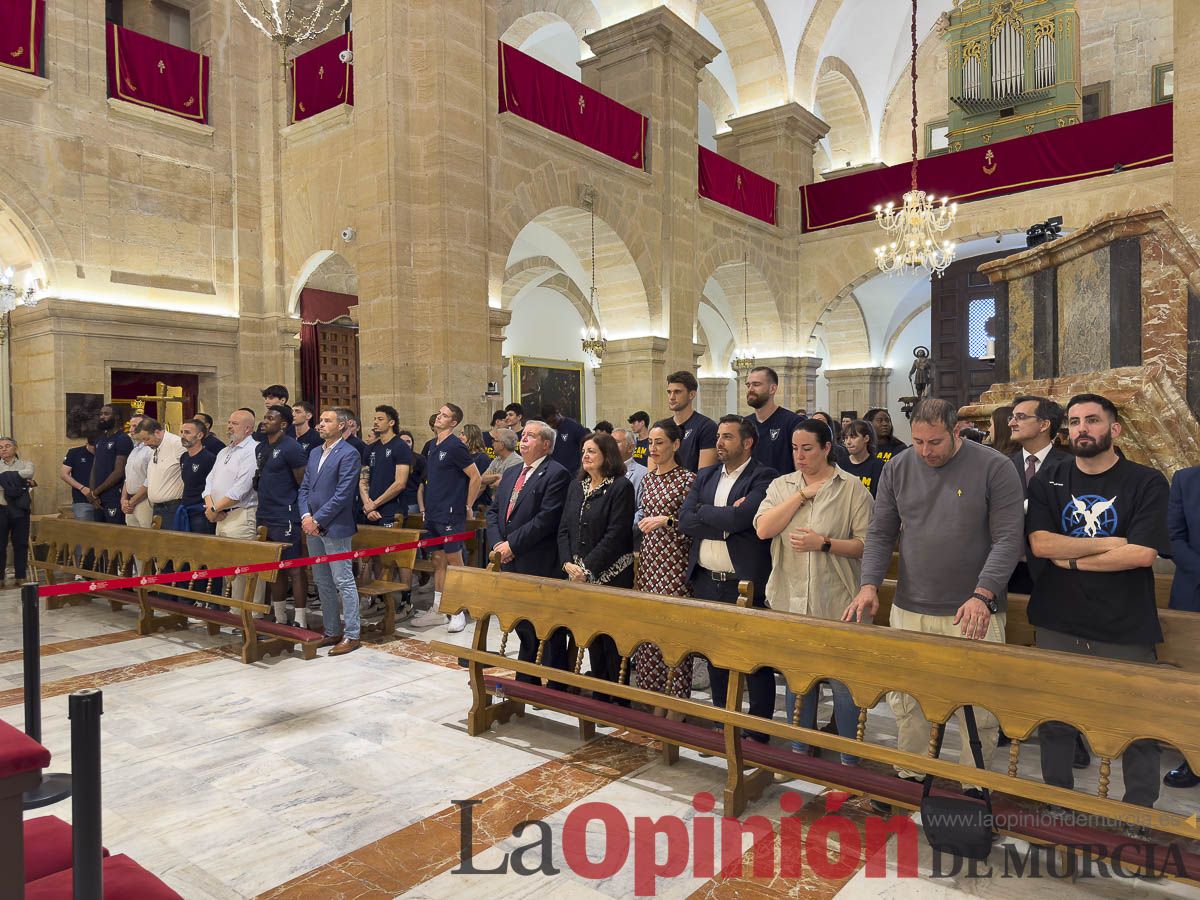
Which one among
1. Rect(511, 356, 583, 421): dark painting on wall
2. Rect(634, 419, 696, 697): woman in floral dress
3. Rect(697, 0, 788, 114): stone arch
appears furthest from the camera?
Rect(511, 356, 583, 421): dark painting on wall

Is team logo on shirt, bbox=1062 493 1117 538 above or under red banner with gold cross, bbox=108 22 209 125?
under

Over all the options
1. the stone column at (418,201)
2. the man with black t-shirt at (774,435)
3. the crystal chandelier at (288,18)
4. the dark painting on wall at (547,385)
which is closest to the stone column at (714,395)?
the dark painting on wall at (547,385)

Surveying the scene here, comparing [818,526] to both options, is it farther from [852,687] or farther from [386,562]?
[386,562]

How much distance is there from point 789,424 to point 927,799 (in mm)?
2397

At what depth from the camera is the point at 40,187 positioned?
28.7 ft

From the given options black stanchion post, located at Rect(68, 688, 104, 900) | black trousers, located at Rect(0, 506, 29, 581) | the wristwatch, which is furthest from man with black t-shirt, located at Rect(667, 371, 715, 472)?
black trousers, located at Rect(0, 506, 29, 581)

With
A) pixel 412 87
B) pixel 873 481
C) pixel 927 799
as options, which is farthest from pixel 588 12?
pixel 927 799

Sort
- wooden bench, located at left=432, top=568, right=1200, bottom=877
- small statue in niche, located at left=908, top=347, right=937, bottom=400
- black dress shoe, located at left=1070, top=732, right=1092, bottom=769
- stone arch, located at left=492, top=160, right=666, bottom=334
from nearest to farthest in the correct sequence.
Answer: wooden bench, located at left=432, top=568, right=1200, bottom=877 → black dress shoe, located at left=1070, top=732, right=1092, bottom=769 → stone arch, located at left=492, top=160, right=666, bottom=334 → small statue in niche, located at left=908, top=347, right=937, bottom=400

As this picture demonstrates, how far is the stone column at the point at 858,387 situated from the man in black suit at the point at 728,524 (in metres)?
16.2

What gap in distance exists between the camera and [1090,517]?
9.07 feet

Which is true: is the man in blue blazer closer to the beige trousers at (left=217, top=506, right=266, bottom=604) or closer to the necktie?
the beige trousers at (left=217, top=506, right=266, bottom=604)

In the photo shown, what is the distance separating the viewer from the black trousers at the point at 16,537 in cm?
764

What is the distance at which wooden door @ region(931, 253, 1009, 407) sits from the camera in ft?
48.3

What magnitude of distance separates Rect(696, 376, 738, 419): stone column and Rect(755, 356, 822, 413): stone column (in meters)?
3.99
